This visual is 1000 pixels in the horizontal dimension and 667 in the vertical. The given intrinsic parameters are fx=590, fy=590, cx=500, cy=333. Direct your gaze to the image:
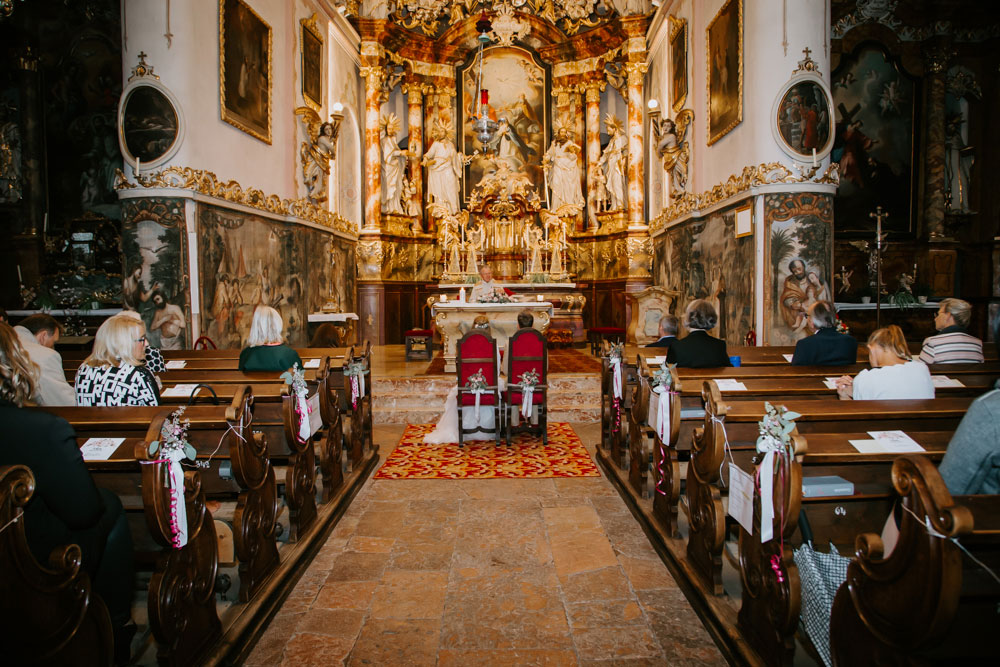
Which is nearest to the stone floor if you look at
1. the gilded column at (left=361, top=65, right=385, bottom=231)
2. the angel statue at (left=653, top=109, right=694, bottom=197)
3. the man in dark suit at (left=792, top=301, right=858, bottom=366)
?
the man in dark suit at (left=792, top=301, right=858, bottom=366)

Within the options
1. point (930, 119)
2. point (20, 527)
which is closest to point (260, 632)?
point (20, 527)

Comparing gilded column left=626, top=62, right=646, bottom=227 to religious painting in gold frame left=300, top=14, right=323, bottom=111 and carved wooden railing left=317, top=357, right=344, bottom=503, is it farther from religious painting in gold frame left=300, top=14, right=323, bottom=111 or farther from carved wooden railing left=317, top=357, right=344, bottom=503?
carved wooden railing left=317, top=357, right=344, bottom=503

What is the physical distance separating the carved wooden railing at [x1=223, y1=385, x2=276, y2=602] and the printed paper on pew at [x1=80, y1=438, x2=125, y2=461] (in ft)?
1.61

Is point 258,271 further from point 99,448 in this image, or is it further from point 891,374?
point 891,374

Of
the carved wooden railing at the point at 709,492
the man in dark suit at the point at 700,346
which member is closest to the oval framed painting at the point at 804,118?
the man in dark suit at the point at 700,346

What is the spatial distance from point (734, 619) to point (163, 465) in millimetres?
2684

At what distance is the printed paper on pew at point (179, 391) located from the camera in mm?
4332

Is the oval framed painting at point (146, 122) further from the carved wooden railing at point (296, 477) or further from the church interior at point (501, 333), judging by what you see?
the carved wooden railing at point (296, 477)

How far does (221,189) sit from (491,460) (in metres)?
5.75

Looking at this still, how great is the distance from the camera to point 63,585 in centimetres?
186

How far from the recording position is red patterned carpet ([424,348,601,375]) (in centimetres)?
945

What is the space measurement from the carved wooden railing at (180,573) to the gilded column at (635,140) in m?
12.9

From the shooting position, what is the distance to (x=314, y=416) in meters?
4.48

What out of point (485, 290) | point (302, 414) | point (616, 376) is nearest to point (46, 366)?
point (302, 414)
